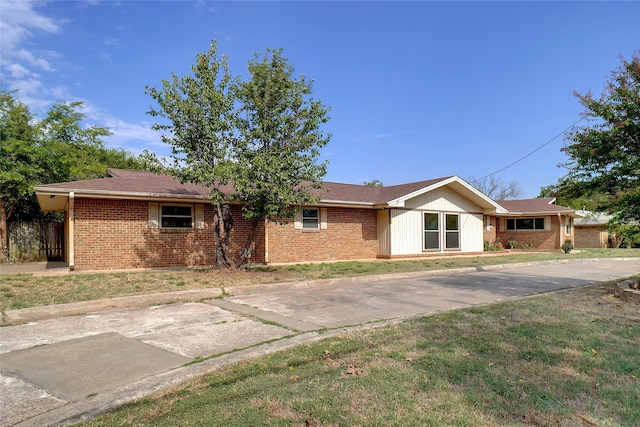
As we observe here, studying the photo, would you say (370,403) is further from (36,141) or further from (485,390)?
(36,141)

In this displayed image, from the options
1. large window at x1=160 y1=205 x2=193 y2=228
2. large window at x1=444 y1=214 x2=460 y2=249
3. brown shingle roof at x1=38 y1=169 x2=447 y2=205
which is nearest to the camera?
brown shingle roof at x1=38 y1=169 x2=447 y2=205

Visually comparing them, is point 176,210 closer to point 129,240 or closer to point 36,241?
point 129,240

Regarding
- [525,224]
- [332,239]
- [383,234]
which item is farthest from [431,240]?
[525,224]

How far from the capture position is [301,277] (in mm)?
11688

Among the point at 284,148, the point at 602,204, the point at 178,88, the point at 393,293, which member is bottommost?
the point at 393,293

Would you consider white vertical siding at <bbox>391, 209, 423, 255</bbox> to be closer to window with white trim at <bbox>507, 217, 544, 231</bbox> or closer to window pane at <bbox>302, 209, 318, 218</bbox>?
window pane at <bbox>302, 209, 318, 218</bbox>

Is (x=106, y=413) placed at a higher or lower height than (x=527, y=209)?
lower

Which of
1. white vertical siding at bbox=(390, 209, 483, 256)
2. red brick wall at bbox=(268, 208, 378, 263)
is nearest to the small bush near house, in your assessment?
white vertical siding at bbox=(390, 209, 483, 256)

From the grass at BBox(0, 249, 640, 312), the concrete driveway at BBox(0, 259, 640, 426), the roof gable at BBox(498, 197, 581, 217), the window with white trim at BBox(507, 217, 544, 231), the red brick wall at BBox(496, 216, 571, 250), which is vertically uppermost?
the roof gable at BBox(498, 197, 581, 217)

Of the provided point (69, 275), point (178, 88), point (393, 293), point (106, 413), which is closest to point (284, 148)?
point (178, 88)

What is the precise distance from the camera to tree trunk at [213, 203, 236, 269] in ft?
40.5

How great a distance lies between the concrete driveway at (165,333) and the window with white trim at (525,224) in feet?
59.8

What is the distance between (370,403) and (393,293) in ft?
21.3

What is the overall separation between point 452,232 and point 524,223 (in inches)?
409
